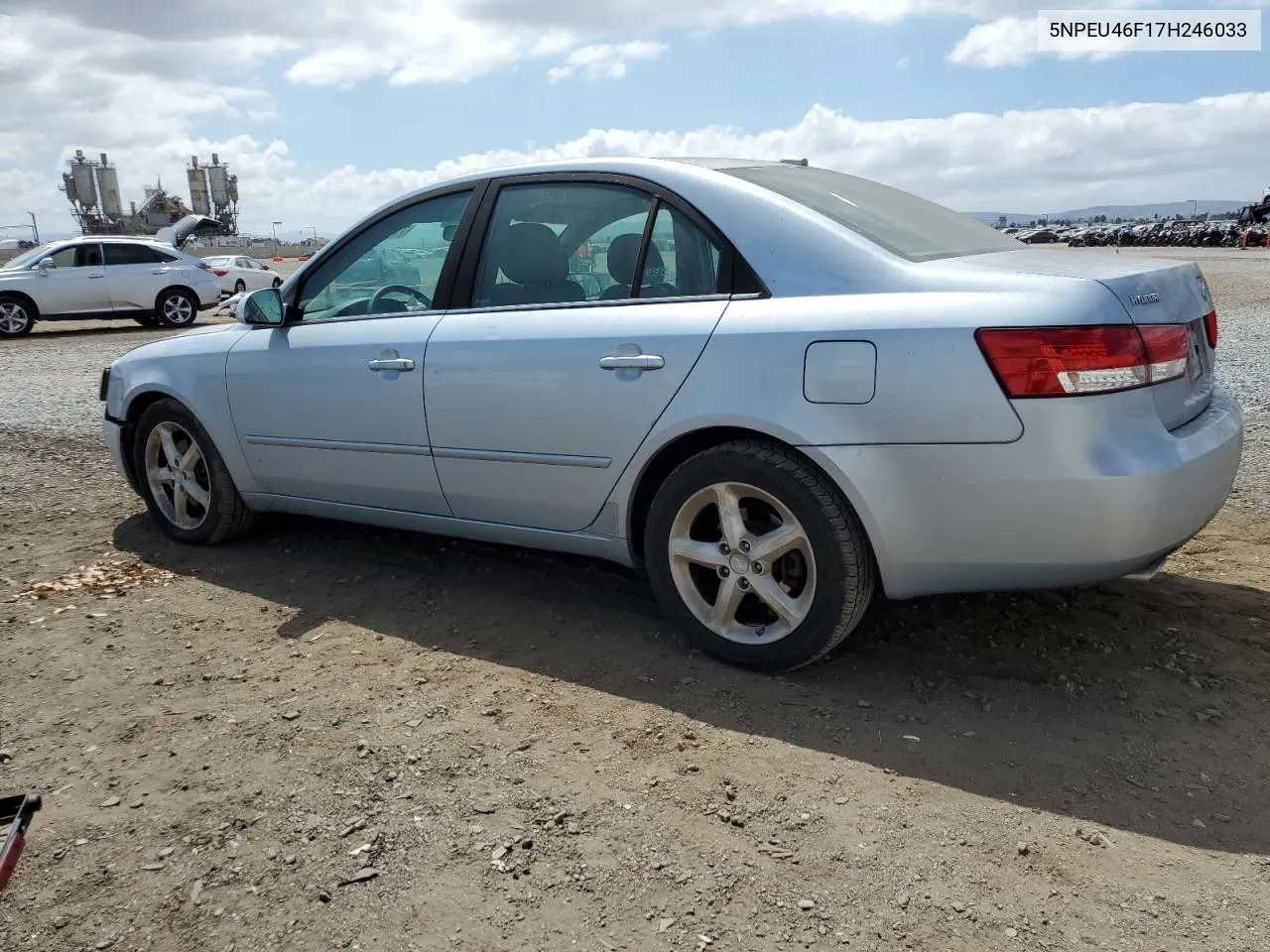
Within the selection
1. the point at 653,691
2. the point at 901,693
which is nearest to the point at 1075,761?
the point at 901,693

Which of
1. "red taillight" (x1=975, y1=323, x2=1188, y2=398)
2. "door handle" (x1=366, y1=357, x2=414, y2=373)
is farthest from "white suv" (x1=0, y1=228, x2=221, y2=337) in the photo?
"red taillight" (x1=975, y1=323, x2=1188, y2=398)

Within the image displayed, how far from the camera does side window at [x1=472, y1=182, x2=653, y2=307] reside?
3480 mm

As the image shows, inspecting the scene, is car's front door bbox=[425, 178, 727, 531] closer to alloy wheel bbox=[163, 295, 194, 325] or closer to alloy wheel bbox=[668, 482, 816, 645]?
alloy wheel bbox=[668, 482, 816, 645]

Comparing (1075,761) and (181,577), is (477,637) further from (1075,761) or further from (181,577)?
(1075,761)

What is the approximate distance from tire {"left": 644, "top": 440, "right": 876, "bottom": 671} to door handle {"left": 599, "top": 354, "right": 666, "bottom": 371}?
318 mm

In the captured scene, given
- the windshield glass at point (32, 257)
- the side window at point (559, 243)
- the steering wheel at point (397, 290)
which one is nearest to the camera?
the side window at point (559, 243)

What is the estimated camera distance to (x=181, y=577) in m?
4.42

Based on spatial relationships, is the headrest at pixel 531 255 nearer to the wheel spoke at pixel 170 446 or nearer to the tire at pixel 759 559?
the tire at pixel 759 559

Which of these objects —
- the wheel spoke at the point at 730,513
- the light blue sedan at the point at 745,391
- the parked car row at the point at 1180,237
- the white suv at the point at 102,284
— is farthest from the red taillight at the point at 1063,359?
the parked car row at the point at 1180,237

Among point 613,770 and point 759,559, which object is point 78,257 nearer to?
point 759,559

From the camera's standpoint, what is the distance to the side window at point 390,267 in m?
3.96

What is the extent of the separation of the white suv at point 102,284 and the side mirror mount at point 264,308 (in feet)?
47.7

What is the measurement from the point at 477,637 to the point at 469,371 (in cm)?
95

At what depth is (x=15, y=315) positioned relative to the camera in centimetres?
1647
